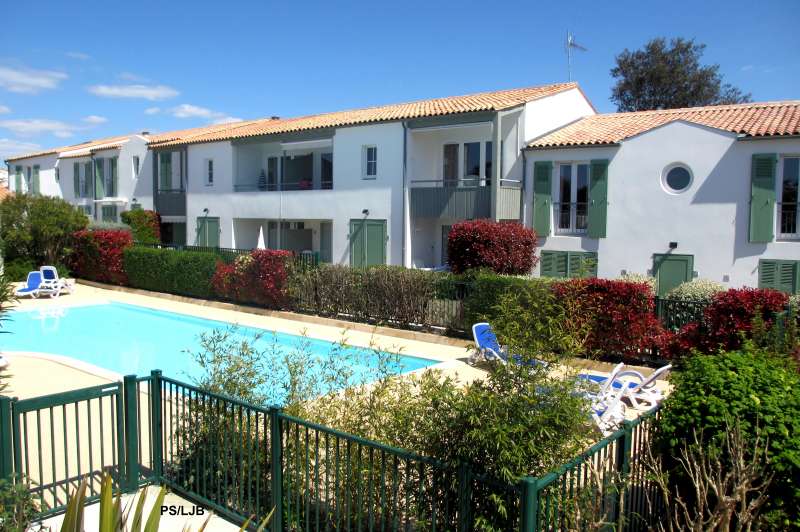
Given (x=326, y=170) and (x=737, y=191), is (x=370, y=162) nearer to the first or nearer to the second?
(x=326, y=170)

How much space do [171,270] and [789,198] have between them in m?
21.1

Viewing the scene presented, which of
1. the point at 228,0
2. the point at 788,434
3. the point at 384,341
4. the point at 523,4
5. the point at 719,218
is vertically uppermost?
the point at 523,4

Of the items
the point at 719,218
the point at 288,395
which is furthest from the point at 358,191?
the point at 288,395

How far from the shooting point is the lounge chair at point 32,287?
955 inches

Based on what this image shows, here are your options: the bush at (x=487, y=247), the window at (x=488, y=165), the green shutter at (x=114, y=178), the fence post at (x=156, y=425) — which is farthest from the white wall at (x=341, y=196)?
the fence post at (x=156, y=425)

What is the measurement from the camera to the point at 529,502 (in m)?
3.75

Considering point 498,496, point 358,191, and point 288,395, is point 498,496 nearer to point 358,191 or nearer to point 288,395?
point 288,395

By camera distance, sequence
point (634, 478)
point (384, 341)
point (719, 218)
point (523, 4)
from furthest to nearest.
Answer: point (523, 4), point (719, 218), point (384, 341), point (634, 478)

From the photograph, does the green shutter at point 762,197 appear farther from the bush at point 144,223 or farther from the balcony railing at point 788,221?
the bush at point 144,223

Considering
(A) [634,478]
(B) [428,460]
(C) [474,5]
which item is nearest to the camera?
(B) [428,460]

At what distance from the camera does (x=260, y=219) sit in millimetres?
31156

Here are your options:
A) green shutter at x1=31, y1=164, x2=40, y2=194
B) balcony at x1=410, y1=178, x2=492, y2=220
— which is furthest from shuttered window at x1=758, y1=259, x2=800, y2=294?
green shutter at x1=31, y1=164, x2=40, y2=194

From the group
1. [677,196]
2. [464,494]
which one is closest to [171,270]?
[677,196]

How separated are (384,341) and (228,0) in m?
13.5
